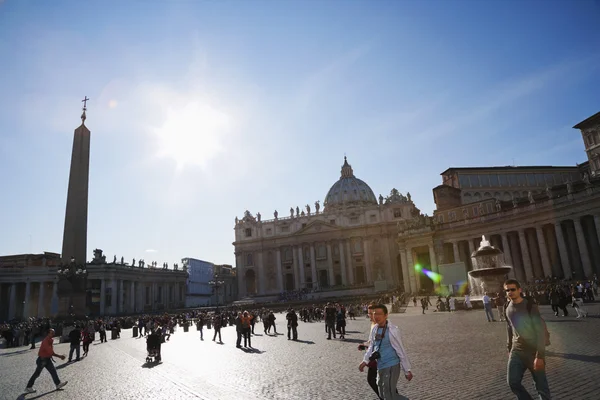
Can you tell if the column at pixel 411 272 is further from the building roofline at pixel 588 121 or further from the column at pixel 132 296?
the column at pixel 132 296

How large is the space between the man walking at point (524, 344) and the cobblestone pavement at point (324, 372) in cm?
148

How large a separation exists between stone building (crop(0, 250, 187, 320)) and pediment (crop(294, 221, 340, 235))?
29.2 m

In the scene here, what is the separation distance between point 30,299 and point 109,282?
11801mm

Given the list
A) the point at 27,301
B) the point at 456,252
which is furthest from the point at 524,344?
the point at 27,301

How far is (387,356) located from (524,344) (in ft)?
5.52

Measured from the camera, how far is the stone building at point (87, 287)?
58.3 metres

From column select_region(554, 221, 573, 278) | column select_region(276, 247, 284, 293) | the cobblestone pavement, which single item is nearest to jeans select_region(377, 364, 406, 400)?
the cobblestone pavement

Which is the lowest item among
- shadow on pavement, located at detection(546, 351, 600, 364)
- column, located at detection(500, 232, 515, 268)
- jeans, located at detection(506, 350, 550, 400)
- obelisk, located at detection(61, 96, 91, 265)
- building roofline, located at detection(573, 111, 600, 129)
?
shadow on pavement, located at detection(546, 351, 600, 364)

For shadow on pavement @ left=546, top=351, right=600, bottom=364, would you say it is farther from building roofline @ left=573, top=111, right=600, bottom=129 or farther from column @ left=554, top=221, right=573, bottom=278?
building roofline @ left=573, top=111, right=600, bottom=129

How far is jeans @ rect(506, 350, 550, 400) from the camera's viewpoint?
451 centimetres

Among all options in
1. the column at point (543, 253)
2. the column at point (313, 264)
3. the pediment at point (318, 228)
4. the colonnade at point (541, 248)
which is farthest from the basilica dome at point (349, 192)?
the column at point (543, 253)

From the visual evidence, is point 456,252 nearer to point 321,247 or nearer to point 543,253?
point 543,253

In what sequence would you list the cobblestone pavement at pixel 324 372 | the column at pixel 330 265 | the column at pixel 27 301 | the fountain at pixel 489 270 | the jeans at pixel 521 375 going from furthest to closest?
the column at pixel 330 265, the column at pixel 27 301, the fountain at pixel 489 270, the cobblestone pavement at pixel 324 372, the jeans at pixel 521 375

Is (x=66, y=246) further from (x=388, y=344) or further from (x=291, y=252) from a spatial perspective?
(x=291, y=252)
